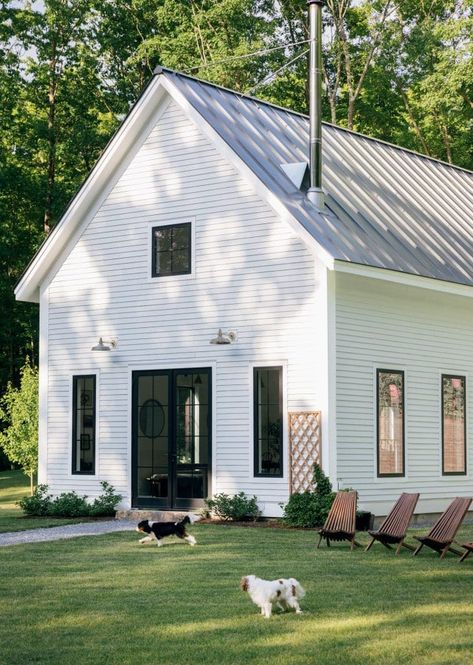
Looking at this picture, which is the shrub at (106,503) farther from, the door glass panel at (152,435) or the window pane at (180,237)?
the window pane at (180,237)

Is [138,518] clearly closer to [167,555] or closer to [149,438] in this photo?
[149,438]

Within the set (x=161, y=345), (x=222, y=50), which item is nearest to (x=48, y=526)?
(x=161, y=345)

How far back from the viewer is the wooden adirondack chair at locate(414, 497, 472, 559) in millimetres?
13047

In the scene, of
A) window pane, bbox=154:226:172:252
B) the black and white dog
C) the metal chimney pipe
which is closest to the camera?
the black and white dog

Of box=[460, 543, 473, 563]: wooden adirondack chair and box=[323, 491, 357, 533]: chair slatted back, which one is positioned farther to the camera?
box=[323, 491, 357, 533]: chair slatted back

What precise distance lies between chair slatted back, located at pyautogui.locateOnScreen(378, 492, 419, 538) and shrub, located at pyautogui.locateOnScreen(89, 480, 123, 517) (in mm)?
6993

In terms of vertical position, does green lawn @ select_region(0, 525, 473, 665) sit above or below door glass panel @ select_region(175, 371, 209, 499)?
below

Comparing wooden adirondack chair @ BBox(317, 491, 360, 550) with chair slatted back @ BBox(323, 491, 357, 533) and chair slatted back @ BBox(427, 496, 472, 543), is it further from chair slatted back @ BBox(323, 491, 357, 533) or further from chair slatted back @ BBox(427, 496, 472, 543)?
chair slatted back @ BBox(427, 496, 472, 543)

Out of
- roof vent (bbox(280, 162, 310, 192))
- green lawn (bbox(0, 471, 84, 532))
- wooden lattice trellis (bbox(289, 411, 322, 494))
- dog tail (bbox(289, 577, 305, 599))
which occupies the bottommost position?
green lawn (bbox(0, 471, 84, 532))

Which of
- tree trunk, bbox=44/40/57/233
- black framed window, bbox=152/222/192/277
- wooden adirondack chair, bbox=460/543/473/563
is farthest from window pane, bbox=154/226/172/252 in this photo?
tree trunk, bbox=44/40/57/233

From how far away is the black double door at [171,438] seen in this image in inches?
746

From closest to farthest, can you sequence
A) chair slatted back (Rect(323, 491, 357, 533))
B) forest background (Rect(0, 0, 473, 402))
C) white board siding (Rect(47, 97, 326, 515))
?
chair slatted back (Rect(323, 491, 357, 533)), white board siding (Rect(47, 97, 326, 515)), forest background (Rect(0, 0, 473, 402))

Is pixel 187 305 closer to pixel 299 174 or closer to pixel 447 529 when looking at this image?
pixel 299 174

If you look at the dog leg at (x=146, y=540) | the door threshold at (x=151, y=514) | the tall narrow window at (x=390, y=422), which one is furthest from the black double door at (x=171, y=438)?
the dog leg at (x=146, y=540)
